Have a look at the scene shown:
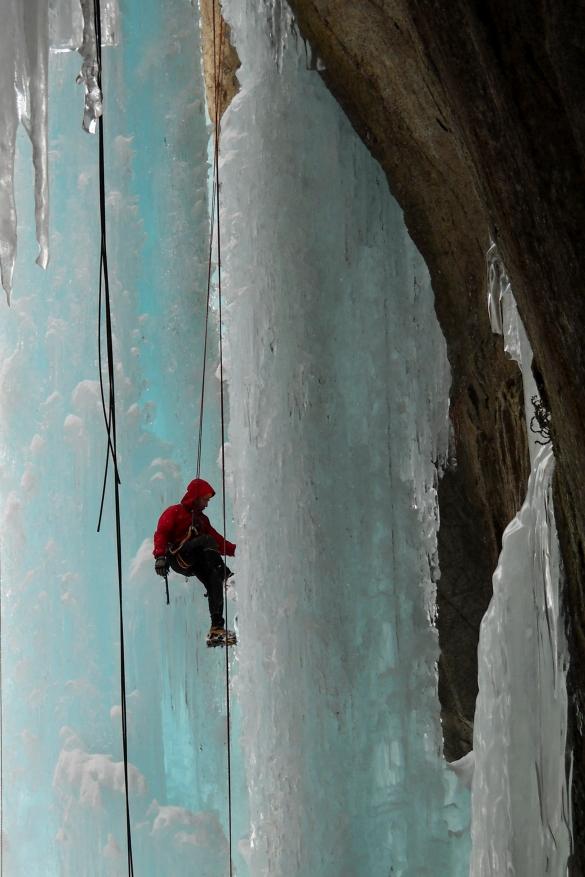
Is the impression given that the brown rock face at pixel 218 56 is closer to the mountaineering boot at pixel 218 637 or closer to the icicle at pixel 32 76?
the icicle at pixel 32 76

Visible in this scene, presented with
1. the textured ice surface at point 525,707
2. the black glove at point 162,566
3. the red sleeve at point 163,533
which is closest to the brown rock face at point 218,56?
the red sleeve at point 163,533

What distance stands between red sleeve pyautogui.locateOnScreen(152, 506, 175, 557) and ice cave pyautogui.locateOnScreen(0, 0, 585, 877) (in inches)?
9.8

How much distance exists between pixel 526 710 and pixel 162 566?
1.63 m

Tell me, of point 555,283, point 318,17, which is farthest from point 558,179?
point 318,17

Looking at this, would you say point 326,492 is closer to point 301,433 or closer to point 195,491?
point 301,433

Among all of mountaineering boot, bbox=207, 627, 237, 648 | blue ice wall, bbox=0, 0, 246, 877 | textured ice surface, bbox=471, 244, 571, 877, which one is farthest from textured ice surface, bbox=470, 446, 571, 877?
blue ice wall, bbox=0, 0, 246, 877

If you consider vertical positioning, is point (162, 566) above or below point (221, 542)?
below

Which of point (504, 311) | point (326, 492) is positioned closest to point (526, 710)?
point (504, 311)

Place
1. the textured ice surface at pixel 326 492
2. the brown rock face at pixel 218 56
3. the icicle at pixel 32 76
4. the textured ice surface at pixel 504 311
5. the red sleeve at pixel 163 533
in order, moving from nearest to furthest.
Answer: the textured ice surface at pixel 504 311, the icicle at pixel 32 76, the red sleeve at pixel 163 533, the textured ice surface at pixel 326 492, the brown rock face at pixel 218 56

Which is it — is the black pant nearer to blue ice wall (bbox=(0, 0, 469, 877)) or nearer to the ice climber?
the ice climber

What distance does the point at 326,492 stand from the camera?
15.8 feet

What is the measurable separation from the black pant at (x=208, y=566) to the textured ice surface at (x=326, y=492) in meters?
0.23

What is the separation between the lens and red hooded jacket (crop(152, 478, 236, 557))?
15.4 ft

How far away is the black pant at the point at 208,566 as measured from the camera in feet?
15.5
